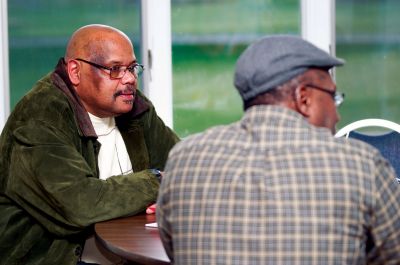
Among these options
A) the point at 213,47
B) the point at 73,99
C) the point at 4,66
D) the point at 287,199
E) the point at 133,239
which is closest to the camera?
the point at 287,199

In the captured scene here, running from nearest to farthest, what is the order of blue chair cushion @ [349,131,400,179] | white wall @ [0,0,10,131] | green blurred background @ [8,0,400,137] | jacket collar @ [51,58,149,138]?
jacket collar @ [51,58,149,138] → blue chair cushion @ [349,131,400,179] → white wall @ [0,0,10,131] → green blurred background @ [8,0,400,137]

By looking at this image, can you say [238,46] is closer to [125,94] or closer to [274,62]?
[125,94]

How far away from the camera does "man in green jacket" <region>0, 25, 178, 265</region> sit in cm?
276

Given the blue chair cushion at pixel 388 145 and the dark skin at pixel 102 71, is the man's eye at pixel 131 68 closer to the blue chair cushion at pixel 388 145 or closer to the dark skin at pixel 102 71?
the dark skin at pixel 102 71

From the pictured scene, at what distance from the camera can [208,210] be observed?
1804 millimetres

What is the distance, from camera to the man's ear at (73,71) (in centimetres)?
308

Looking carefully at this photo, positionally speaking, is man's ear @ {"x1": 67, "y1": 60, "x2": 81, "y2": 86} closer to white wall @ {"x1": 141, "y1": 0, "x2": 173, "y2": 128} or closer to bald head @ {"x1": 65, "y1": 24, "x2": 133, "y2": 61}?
bald head @ {"x1": 65, "y1": 24, "x2": 133, "y2": 61}

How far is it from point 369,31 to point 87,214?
2585 millimetres

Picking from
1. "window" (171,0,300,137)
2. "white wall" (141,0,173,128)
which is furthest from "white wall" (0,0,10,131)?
"window" (171,0,300,137)

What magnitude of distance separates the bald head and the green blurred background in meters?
1.57

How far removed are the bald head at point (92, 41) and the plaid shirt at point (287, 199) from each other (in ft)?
4.25

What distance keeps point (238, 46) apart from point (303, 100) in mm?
3045

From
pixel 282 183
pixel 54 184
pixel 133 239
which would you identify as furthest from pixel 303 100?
pixel 54 184

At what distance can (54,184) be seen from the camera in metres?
2.76
